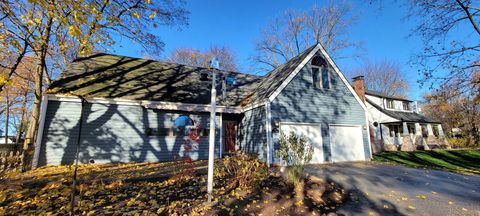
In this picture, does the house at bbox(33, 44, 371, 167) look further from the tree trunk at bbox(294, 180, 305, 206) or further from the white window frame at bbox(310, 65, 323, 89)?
the tree trunk at bbox(294, 180, 305, 206)

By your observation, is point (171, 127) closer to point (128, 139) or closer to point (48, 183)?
point (128, 139)

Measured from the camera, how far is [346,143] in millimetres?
12117

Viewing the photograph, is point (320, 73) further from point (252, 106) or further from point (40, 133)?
point (40, 133)

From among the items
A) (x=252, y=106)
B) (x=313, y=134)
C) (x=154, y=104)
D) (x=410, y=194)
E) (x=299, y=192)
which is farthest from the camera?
(x=252, y=106)

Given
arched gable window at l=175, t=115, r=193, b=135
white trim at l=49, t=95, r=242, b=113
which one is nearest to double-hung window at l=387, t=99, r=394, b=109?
white trim at l=49, t=95, r=242, b=113

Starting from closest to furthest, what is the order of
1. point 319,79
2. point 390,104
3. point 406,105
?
point 319,79
point 390,104
point 406,105

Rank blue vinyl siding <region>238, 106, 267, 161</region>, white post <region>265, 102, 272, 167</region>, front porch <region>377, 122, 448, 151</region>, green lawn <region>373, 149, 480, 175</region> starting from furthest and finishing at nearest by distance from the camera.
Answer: front porch <region>377, 122, 448, 151</region>
blue vinyl siding <region>238, 106, 267, 161</region>
green lawn <region>373, 149, 480, 175</region>
white post <region>265, 102, 272, 167</region>

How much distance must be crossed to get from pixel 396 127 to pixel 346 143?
16.4 meters

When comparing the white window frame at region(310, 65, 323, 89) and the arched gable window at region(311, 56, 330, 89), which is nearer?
the white window frame at region(310, 65, 323, 89)

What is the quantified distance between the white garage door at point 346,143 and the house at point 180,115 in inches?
2.1

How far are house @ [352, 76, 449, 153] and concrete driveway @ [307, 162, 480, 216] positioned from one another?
12.8 meters

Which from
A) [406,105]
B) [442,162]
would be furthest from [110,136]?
[406,105]

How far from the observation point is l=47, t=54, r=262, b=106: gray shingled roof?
10529 mm

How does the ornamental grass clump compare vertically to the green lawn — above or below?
above
